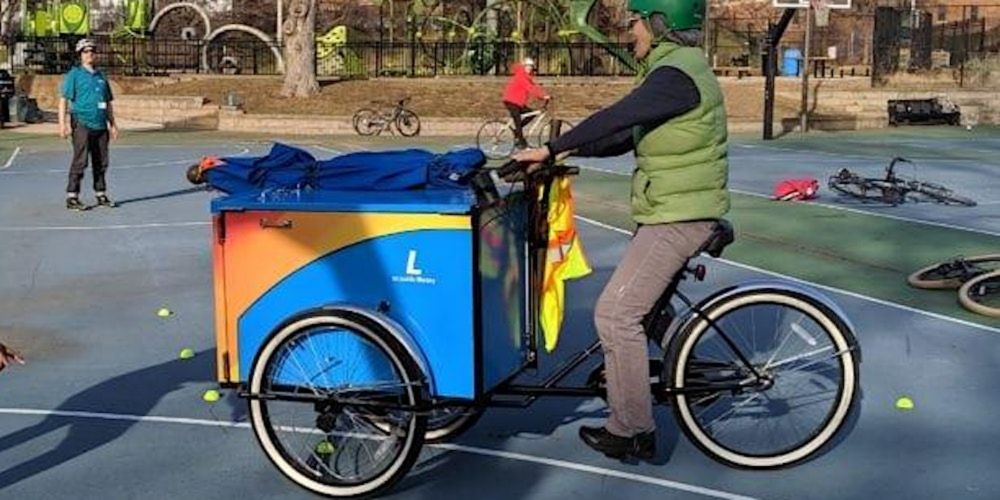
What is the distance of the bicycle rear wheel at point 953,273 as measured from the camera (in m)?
9.41

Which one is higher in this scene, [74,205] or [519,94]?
[519,94]

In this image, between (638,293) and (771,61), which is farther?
(771,61)

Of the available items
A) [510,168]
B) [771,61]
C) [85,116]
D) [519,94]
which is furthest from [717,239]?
[771,61]

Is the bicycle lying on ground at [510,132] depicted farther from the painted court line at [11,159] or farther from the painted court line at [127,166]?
the painted court line at [11,159]

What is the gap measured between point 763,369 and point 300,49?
2864 cm

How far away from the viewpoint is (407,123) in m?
29.3

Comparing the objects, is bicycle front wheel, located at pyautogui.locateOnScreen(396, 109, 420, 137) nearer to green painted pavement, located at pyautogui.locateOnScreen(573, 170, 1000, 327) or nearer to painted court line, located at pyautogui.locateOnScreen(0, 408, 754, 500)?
green painted pavement, located at pyautogui.locateOnScreen(573, 170, 1000, 327)

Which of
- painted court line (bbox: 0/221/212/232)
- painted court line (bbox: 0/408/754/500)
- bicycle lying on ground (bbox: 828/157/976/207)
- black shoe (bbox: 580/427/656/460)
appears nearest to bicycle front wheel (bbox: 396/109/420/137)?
bicycle lying on ground (bbox: 828/157/976/207)

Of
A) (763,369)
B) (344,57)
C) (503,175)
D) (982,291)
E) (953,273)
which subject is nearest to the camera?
(503,175)

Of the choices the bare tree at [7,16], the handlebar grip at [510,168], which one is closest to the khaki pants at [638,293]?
the handlebar grip at [510,168]

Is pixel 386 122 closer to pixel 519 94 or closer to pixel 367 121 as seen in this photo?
pixel 367 121

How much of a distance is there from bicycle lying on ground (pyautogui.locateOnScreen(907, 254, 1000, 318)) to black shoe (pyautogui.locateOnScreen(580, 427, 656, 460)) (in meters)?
4.19

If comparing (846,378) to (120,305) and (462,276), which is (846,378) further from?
(120,305)

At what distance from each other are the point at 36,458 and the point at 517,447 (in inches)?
82.2
